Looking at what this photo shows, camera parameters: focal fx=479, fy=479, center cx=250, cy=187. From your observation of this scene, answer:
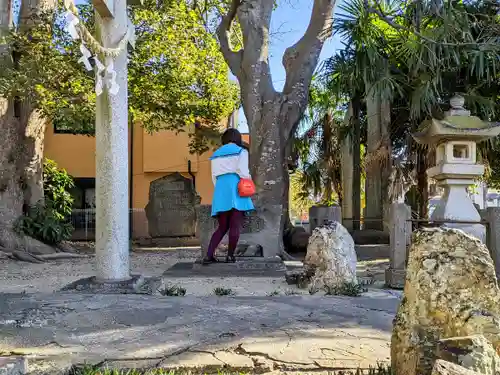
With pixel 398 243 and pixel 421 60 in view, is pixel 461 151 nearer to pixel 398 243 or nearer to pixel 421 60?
pixel 421 60

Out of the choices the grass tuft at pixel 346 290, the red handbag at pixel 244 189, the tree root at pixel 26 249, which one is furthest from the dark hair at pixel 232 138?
the tree root at pixel 26 249

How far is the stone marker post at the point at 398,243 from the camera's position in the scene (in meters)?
5.70

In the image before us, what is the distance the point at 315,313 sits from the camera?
3.50m

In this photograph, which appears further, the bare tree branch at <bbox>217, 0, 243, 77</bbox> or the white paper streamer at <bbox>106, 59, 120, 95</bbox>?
the bare tree branch at <bbox>217, 0, 243, 77</bbox>

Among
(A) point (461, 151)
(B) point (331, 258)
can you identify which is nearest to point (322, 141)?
(A) point (461, 151)

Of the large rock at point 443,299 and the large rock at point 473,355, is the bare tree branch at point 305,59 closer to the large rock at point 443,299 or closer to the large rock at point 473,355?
the large rock at point 443,299

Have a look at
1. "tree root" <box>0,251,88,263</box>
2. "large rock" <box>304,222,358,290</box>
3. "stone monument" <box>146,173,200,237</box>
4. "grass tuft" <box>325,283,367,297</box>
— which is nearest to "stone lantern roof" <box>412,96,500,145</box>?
"large rock" <box>304,222,358,290</box>

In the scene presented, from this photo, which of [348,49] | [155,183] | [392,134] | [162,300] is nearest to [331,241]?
[162,300]

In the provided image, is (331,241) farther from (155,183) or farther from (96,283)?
(155,183)

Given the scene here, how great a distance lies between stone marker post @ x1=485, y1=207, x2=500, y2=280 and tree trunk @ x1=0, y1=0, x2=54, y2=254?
9299 mm

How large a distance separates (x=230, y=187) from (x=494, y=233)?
3.55 metres

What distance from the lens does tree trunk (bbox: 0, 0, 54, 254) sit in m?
10.8

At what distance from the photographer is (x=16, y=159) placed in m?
11.4

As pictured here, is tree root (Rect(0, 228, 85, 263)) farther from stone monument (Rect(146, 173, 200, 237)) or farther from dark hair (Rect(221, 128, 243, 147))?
dark hair (Rect(221, 128, 243, 147))
